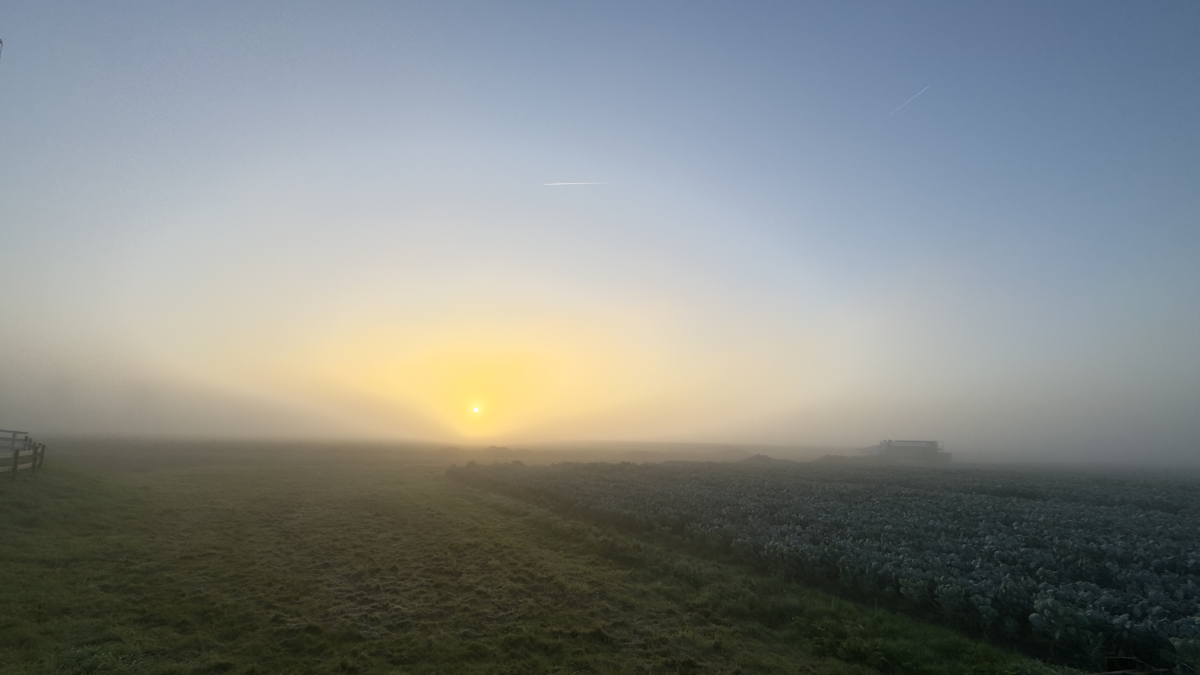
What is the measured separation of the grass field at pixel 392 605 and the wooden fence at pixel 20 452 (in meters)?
1.10

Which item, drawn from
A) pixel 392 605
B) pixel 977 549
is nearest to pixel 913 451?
pixel 977 549

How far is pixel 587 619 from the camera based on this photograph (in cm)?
1259

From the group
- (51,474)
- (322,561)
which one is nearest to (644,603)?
(322,561)

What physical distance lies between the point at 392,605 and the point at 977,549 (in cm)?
1824

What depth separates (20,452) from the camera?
22.9 m

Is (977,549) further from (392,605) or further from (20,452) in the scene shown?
(20,452)

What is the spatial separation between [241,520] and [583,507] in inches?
639

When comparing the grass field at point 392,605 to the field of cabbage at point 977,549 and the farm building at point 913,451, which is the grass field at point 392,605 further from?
the farm building at point 913,451

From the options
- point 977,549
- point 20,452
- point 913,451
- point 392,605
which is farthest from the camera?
point 913,451

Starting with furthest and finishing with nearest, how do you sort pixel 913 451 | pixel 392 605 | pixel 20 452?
pixel 913 451
pixel 20 452
pixel 392 605

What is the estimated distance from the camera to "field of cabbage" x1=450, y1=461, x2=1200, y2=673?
34.0 ft

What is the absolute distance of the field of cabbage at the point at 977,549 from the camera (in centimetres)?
1035

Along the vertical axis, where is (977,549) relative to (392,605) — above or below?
above

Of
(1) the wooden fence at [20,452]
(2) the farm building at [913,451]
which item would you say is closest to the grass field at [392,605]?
(1) the wooden fence at [20,452]
